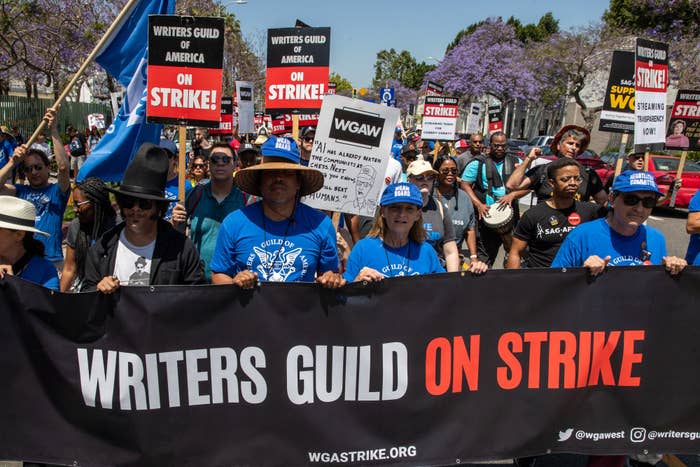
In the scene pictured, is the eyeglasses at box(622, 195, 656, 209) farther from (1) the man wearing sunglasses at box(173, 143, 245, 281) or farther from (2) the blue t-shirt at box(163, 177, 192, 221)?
(2) the blue t-shirt at box(163, 177, 192, 221)

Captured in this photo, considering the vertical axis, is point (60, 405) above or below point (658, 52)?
below

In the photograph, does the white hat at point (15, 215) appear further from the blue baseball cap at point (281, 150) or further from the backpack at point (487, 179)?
the backpack at point (487, 179)

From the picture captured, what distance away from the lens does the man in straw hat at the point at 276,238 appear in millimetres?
3469

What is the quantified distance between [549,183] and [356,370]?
3453mm

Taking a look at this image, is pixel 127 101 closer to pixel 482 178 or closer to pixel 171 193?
pixel 171 193

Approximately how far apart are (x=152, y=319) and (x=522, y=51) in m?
48.1

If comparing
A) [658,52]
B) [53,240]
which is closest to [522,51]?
[658,52]

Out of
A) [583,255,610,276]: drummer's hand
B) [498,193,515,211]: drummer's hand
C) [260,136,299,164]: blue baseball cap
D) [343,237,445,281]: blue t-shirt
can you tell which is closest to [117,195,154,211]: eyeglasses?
[260,136,299,164]: blue baseball cap

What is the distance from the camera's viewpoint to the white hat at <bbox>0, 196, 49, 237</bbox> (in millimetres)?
3219

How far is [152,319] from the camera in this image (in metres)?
3.10

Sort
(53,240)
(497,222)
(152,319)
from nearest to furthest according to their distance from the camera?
1. (152,319)
2. (53,240)
3. (497,222)

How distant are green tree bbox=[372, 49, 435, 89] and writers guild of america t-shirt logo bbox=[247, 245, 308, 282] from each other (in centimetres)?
8986

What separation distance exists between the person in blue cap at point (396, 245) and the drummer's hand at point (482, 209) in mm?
3240

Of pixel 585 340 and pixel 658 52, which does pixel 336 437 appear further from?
pixel 658 52
